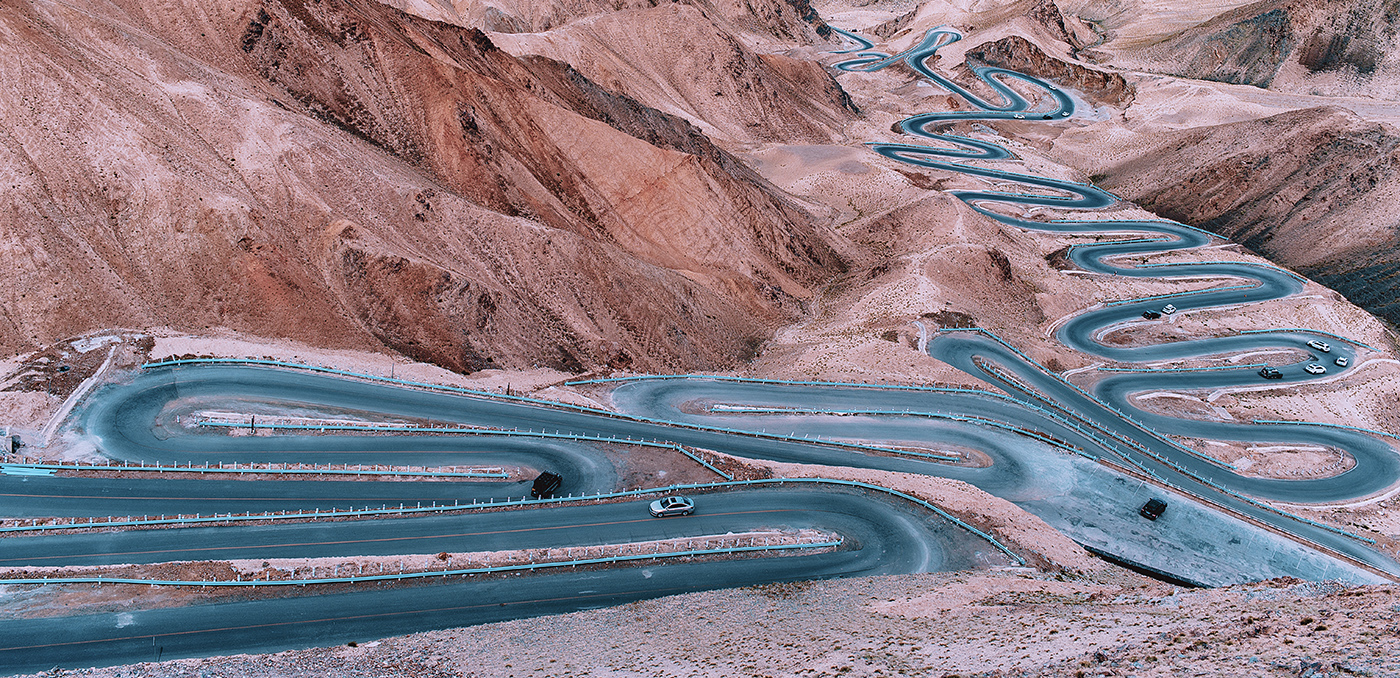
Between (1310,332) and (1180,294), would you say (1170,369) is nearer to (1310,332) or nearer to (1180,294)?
(1310,332)

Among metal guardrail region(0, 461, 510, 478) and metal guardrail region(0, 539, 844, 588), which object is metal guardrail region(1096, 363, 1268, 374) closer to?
metal guardrail region(0, 539, 844, 588)

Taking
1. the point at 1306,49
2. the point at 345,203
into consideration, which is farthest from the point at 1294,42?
the point at 345,203

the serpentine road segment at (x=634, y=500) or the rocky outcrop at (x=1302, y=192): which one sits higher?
the rocky outcrop at (x=1302, y=192)

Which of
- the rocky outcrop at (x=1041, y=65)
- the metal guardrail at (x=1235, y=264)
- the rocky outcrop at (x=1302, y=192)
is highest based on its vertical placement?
the rocky outcrop at (x=1041, y=65)

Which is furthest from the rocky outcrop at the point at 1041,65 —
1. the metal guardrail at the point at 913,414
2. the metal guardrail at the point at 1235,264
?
the metal guardrail at the point at 913,414

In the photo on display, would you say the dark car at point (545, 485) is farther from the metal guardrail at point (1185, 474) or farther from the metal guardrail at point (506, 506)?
the metal guardrail at point (1185, 474)

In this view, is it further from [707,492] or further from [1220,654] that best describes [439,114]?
[1220,654]

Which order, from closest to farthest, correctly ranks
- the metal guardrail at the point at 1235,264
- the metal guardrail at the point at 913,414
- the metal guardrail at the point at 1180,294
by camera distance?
the metal guardrail at the point at 913,414 < the metal guardrail at the point at 1180,294 < the metal guardrail at the point at 1235,264

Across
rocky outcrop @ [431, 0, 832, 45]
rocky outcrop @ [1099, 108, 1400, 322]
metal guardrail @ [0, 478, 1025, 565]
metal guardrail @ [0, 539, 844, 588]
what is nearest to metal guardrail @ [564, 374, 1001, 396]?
metal guardrail @ [0, 478, 1025, 565]
